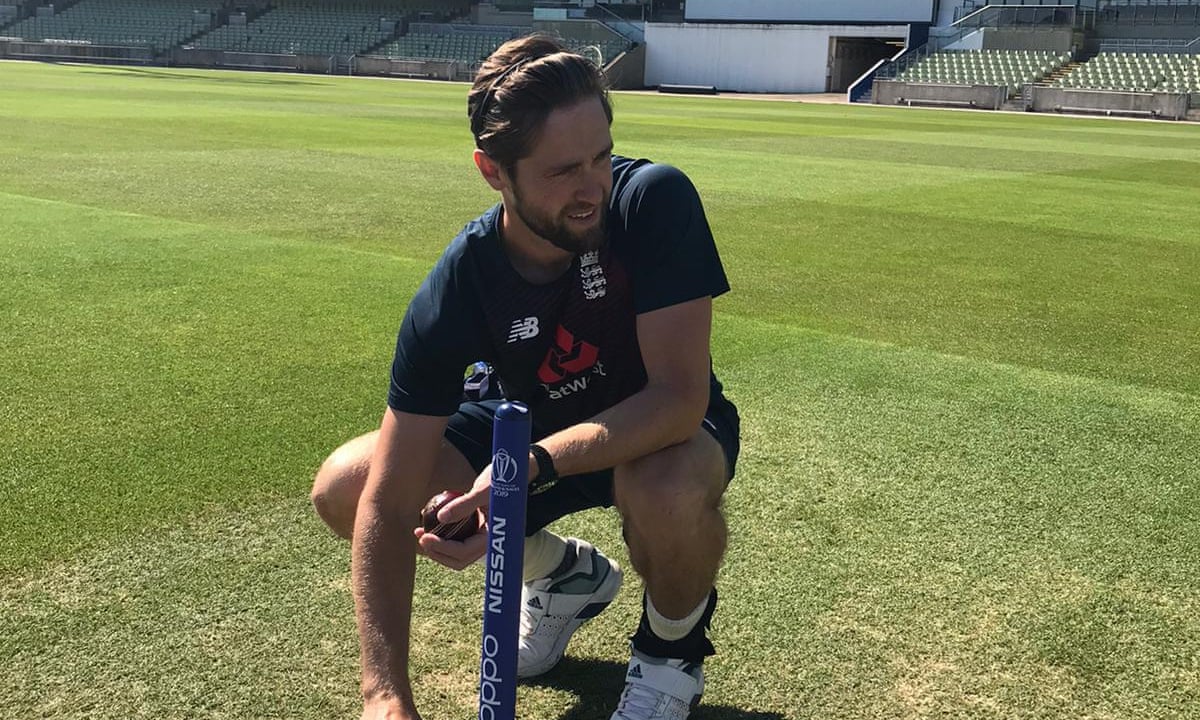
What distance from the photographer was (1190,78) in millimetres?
37312

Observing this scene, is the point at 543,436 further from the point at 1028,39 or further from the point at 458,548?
the point at 1028,39

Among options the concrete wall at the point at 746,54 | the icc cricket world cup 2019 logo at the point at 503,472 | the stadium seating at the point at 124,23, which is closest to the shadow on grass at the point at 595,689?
the icc cricket world cup 2019 logo at the point at 503,472

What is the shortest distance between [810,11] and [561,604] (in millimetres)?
52046

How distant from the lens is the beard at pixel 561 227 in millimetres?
2736

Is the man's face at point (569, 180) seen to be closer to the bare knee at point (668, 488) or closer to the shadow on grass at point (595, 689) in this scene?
the bare knee at point (668, 488)

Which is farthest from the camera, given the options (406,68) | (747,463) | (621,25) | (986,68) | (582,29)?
(582,29)

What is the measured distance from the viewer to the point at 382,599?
2.66 m

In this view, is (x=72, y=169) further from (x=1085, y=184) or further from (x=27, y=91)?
(x=27, y=91)

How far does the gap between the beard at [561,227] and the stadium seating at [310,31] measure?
194 ft

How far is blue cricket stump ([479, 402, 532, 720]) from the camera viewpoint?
1828 millimetres

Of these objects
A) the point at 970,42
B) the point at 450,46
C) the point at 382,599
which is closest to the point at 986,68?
the point at 970,42

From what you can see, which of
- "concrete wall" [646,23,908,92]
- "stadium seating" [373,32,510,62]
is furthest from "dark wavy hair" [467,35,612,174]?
"stadium seating" [373,32,510,62]

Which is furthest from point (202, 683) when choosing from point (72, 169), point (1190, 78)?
point (1190, 78)

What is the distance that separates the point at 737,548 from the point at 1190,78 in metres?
39.2
